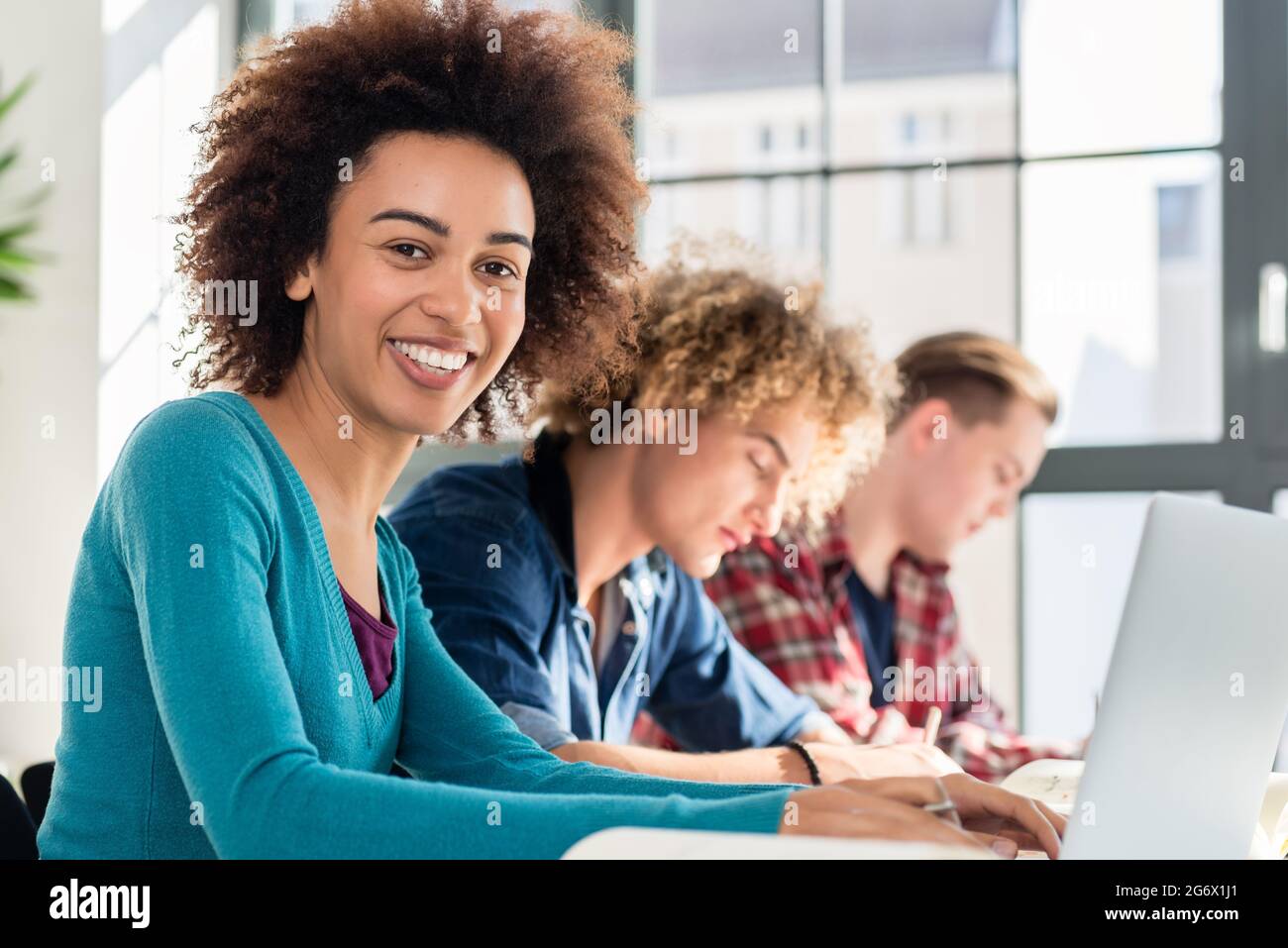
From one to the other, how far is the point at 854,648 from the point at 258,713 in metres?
1.63

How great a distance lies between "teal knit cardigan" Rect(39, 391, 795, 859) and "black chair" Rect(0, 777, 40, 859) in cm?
15

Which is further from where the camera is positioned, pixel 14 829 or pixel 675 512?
pixel 675 512

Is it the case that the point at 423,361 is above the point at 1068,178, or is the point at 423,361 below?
below

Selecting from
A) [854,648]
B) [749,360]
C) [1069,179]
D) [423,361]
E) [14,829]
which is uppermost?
[1069,179]

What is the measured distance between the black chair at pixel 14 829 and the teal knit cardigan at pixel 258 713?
15 cm

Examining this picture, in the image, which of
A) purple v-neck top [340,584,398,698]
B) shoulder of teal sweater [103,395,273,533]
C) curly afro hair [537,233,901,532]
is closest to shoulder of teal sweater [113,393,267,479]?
shoulder of teal sweater [103,395,273,533]

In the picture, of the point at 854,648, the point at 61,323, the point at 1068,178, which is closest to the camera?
the point at 854,648

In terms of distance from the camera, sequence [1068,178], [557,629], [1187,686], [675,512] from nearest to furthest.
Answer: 1. [1187,686]
2. [557,629]
3. [675,512]
4. [1068,178]

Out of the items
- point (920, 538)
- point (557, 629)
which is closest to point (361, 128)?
point (557, 629)

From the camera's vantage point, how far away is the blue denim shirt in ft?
5.21

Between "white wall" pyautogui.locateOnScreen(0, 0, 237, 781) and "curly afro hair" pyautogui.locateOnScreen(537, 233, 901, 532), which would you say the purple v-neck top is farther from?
"white wall" pyautogui.locateOnScreen(0, 0, 237, 781)

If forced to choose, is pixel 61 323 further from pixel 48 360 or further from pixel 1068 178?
pixel 1068 178

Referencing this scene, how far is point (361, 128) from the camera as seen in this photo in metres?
1.20

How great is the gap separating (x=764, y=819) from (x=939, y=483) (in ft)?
5.94
